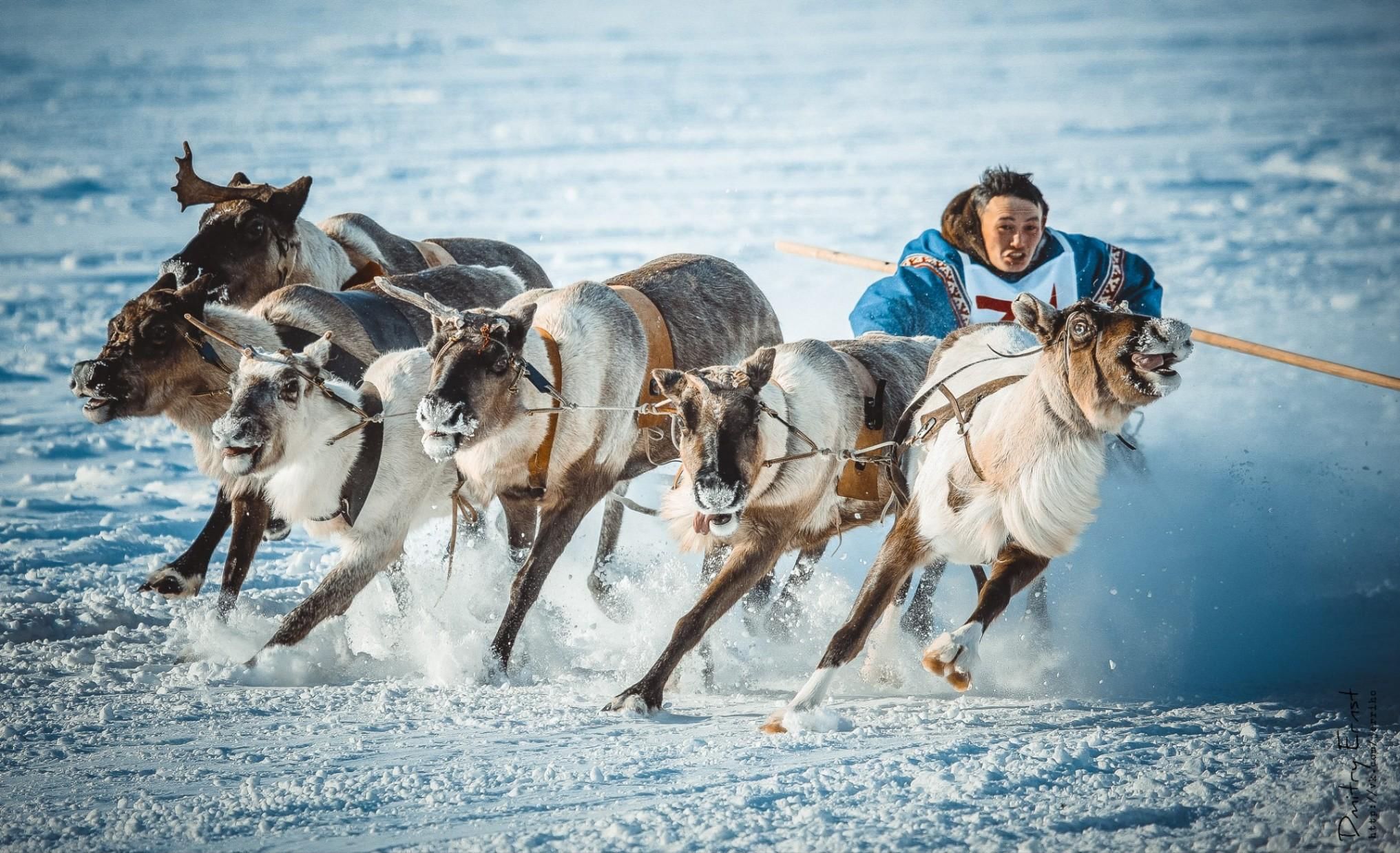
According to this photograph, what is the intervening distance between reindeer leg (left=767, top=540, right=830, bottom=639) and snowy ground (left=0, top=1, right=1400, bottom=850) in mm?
110

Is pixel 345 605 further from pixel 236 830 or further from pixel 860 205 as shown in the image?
pixel 860 205

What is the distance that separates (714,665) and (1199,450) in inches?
173

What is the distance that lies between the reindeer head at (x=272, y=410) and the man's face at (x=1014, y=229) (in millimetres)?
3048

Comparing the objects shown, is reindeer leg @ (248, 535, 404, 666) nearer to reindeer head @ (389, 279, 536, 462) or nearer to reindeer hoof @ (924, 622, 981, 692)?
reindeer head @ (389, 279, 536, 462)

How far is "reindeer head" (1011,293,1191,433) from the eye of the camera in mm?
4707

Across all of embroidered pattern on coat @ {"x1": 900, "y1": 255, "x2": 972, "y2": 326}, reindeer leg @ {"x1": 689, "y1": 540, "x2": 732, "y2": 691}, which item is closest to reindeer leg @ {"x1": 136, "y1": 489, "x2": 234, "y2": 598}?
reindeer leg @ {"x1": 689, "y1": 540, "x2": 732, "y2": 691}

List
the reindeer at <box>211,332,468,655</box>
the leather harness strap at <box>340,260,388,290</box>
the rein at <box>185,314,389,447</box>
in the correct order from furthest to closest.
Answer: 1. the leather harness strap at <box>340,260,388,290</box>
2. the rein at <box>185,314,389,447</box>
3. the reindeer at <box>211,332,468,655</box>

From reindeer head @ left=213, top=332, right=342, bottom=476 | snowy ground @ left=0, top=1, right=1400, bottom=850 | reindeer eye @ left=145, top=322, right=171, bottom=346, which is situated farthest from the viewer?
reindeer eye @ left=145, top=322, right=171, bottom=346

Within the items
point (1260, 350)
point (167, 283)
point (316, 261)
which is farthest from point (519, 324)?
point (1260, 350)

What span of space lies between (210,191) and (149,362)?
4.57ft

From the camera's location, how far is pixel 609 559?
24.5 ft

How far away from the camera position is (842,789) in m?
4.37

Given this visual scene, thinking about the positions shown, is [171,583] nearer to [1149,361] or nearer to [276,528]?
[276,528]

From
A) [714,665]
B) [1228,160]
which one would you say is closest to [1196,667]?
[714,665]
